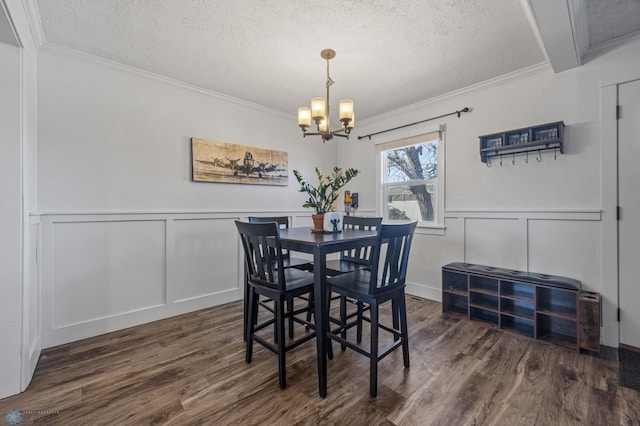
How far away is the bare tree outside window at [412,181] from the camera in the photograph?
3.44 meters

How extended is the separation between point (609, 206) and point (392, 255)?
1983 mm

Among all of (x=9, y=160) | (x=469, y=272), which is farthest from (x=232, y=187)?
(x=469, y=272)

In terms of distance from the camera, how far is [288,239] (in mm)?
1891

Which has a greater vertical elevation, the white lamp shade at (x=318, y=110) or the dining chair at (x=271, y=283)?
the white lamp shade at (x=318, y=110)

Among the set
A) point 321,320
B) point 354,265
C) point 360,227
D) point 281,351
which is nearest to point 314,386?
point 281,351

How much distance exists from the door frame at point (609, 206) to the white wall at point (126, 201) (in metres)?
3.43

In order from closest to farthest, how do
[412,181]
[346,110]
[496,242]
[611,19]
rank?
[611,19] → [346,110] → [496,242] → [412,181]

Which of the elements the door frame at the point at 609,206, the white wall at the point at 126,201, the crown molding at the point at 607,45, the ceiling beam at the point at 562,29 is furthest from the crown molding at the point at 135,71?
the door frame at the point at 609,206

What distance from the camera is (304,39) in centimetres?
214

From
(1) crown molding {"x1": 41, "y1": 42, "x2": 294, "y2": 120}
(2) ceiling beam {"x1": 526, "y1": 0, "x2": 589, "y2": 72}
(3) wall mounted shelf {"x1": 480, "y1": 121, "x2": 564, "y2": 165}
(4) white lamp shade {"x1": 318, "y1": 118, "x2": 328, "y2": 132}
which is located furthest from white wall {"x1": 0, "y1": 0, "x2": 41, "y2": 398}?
(3) wall mounted shelf {"x1": 480, "y1": 121, "x2": 564, "y2": 165}

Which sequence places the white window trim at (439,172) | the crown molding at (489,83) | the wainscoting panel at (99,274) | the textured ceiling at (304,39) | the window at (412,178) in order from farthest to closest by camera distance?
the window at (412,178) → the white window trim at (439,172) → the crown molding at (489,83) → the wainscoting panel at (99,274) → the textured ceiling at (304,39)

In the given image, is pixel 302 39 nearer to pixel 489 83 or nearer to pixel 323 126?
pixel 323 126

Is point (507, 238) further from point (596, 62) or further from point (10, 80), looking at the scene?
point (10, 80)

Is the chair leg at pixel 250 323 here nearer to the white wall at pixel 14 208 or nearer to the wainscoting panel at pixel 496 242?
the white wall at pixel 14 208
